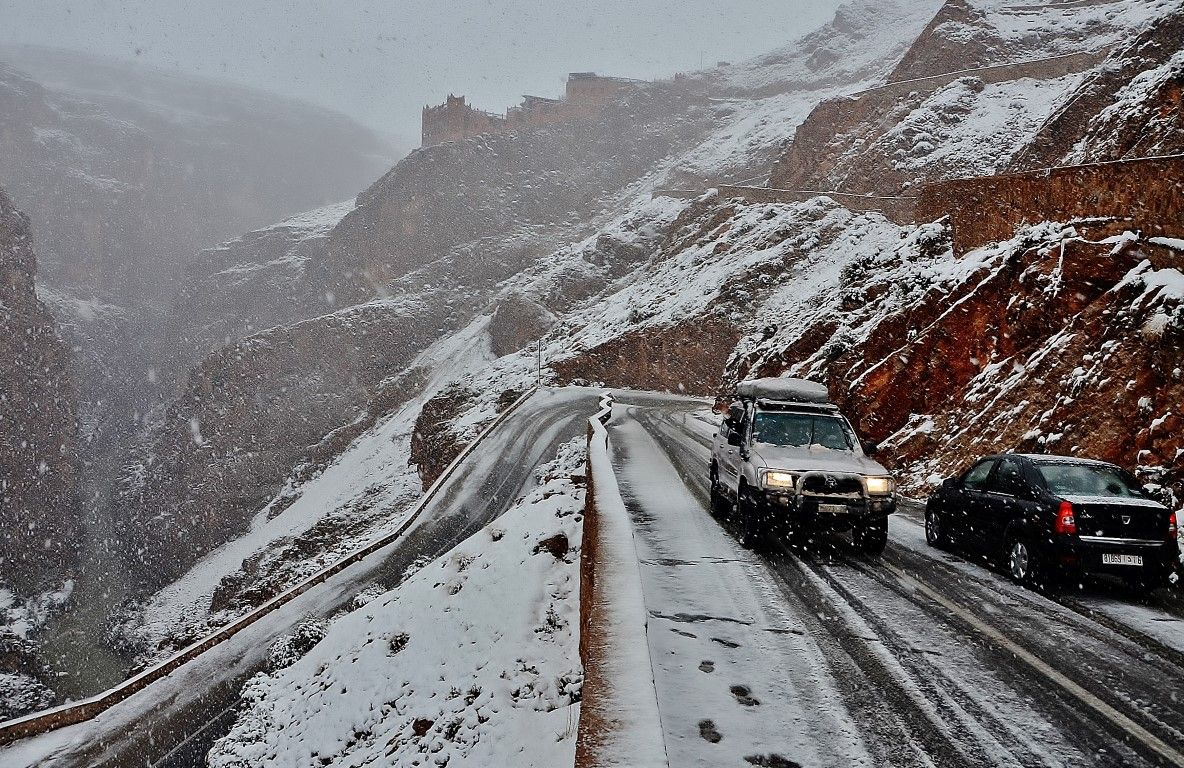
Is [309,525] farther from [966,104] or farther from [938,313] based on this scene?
[966,104]

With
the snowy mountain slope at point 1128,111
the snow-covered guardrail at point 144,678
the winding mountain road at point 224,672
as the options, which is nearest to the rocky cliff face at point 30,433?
the snow-covered guardrail at point 144,678

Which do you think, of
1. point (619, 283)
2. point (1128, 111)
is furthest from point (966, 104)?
point (1128, 111)

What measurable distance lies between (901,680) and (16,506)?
84.5 meters

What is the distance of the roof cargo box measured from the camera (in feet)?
36.6

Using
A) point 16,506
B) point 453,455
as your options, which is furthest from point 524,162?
point 453,455

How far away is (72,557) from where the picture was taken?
214 feet

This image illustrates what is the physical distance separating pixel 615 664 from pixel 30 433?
9478 cm

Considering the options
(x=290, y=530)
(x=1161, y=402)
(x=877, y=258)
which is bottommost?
(x=290, y=530)

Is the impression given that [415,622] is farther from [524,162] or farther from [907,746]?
[524,162]

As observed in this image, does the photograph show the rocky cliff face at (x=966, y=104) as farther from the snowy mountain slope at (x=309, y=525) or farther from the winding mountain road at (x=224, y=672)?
the snowy mountain slope at (x=309, y=525)

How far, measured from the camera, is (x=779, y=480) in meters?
8.77

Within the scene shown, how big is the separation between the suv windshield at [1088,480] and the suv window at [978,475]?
96 centimetres

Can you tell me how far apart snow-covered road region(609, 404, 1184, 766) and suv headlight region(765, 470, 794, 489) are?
90 centimetres

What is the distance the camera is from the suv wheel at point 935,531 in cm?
978
